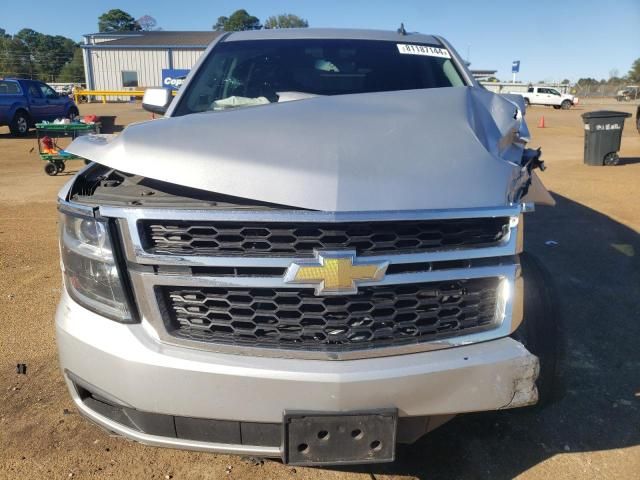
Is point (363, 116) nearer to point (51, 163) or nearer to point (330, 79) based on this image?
point (330, 79)

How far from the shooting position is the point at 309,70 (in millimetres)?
3359

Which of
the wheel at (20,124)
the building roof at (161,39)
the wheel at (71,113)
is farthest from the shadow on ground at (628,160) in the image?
the building roof at (161,39)

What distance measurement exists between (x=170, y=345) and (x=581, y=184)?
903 cm

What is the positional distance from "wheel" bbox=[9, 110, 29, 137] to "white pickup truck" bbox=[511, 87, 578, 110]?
35.4 meters

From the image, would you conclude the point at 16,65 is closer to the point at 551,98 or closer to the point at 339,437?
the point at 551,98

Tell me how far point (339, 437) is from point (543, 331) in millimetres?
1073

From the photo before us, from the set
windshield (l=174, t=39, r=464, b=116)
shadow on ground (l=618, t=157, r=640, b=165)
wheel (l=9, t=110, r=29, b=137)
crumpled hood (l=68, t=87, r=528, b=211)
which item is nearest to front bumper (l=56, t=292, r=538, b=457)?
crumpled hood (l=68, t=87, r=528, b=211)

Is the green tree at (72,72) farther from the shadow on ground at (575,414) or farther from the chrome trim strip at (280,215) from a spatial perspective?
the chrome trim strip at (280,215)

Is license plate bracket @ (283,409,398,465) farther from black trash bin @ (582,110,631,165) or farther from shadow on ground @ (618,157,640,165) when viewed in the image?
shadow on ground @ (618,157,640,165)

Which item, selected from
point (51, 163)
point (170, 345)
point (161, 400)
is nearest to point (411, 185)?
point (170, 345)

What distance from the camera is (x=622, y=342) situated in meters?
3.46

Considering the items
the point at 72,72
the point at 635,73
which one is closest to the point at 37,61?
the point at 72,72

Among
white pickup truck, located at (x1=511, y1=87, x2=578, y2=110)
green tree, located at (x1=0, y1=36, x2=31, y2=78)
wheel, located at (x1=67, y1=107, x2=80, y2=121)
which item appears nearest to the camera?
wheel, located at (x1=67, y1=107, x2=80, y2=121)

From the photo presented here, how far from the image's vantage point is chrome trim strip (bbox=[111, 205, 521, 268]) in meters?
1.68
